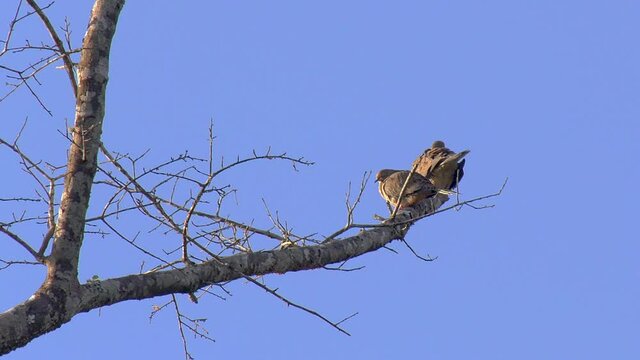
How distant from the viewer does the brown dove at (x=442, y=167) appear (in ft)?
37.4

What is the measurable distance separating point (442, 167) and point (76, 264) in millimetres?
7450

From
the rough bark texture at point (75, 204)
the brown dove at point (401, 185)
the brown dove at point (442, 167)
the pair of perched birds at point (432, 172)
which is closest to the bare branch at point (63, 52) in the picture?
the rough bark texture at point (75, 204)

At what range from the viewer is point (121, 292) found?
4.57 meters

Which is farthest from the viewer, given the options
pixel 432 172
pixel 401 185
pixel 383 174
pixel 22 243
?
pixel 383 174

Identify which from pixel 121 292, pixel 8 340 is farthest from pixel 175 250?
pixel 8 340

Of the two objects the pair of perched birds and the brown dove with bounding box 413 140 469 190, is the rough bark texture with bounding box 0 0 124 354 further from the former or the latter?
the brown dove with bounding box 413 140 469 190

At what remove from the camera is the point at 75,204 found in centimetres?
460

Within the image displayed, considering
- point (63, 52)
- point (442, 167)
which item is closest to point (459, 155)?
point (442, 167)

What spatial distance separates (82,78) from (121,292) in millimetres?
1035

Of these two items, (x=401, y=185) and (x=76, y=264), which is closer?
(x=76, y=264)

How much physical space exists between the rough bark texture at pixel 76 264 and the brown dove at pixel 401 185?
3.98 m

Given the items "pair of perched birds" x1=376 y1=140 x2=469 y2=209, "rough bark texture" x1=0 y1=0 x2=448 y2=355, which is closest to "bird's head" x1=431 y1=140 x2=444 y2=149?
"pair of perched birds" x1=376 y1=140 x2=469 y2=209

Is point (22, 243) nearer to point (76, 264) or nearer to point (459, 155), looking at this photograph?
A: point (76, 264)

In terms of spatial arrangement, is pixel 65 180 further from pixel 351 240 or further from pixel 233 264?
pixel 351 240
